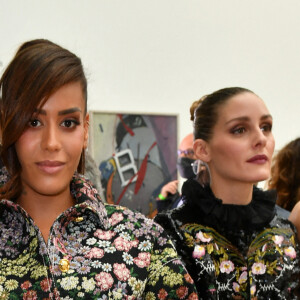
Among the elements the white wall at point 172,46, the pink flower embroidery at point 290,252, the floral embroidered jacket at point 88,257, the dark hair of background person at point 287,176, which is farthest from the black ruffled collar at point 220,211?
the white wall at point 172,46

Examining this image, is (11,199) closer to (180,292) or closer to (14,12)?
(180,292)

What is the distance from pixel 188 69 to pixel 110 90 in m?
0.61

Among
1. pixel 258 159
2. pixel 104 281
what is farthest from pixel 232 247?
pixel 104 281

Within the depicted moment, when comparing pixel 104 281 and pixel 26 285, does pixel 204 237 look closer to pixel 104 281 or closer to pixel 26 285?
pixel 104 281

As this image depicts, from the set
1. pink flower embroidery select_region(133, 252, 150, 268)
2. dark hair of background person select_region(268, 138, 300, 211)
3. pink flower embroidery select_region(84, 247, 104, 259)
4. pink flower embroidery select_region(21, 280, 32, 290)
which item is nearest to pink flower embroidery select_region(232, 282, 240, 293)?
pink flower embroidery select_region(133, 252, 150, 268)

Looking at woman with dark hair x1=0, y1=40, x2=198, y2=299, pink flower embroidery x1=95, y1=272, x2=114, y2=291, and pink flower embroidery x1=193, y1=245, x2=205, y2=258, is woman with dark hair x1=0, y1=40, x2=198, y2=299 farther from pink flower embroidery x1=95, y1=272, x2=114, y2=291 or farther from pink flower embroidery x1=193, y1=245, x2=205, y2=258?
pink flower embroidery x1=193, y1=245, x2=205, y2=258

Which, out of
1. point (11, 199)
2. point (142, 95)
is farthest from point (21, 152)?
point (142, 95)

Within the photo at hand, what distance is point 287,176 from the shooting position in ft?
7.55

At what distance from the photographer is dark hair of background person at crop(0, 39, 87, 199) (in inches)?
42.9

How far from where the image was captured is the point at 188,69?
129 inches

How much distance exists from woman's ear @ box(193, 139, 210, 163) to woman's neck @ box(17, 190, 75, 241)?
52cm

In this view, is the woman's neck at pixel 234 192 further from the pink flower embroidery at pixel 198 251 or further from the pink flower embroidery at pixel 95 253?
the pink flower embroidery at pixel 95 253

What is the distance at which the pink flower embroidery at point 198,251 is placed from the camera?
54.7 inches

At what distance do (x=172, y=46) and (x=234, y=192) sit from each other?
1934 mm
